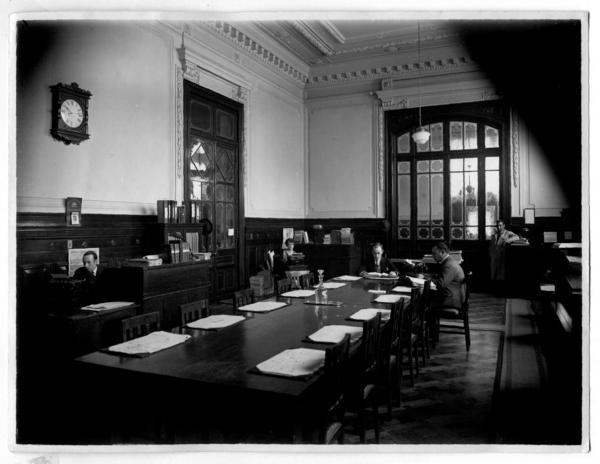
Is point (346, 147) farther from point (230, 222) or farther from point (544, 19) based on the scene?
point (544, 19)

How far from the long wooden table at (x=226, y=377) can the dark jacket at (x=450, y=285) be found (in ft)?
8.94


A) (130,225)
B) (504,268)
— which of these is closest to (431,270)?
(504,268)

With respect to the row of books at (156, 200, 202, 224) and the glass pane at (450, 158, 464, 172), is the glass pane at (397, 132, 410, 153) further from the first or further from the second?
the row of books at (156, 200, 202, 224)

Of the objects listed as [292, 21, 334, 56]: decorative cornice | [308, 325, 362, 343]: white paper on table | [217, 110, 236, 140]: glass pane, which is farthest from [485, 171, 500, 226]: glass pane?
[308, 325, 362, 343]: white paper on table

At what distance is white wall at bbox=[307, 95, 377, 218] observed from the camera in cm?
1000

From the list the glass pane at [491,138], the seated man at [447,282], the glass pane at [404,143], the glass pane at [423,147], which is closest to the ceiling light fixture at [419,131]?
the glass pane at [423,147]

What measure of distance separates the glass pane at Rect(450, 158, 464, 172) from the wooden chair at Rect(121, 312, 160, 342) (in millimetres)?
8031

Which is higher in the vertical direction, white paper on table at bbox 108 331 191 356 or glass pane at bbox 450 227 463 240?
glass pane at bbox 450 227 463 240

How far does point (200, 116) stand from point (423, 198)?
16.8 ft

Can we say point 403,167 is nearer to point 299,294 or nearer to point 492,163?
point 492,163

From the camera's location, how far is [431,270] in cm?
789

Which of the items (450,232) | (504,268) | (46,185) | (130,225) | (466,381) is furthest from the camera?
(450,232)

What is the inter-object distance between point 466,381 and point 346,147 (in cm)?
713
